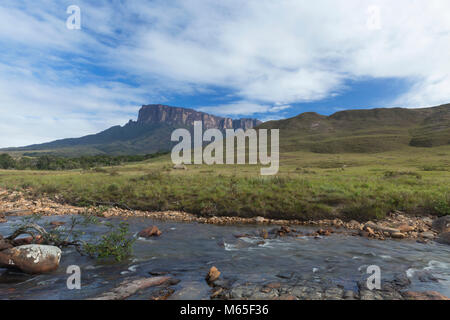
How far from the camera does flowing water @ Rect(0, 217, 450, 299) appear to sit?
30.4ft

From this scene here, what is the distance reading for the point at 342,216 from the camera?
62.7 feet

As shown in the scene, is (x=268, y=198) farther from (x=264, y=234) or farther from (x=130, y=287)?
(x=130, y=287)

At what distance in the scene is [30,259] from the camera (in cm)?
1015

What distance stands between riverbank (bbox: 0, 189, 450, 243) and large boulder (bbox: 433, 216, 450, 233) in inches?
3.9

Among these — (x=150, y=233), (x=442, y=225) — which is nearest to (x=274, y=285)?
(x=150, y=233)

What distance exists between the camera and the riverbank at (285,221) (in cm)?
1599

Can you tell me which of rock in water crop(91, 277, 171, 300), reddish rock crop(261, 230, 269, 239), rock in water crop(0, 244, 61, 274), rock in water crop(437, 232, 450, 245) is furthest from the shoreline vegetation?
rock in water crop(0, 244, 61, 274)

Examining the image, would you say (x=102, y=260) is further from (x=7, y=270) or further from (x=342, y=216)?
(x=342, y=216)

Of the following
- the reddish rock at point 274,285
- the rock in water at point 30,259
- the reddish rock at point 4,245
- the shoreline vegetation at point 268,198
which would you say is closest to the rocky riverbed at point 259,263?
the reddish rock at point 274,285

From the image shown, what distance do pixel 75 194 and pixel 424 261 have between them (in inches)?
1152

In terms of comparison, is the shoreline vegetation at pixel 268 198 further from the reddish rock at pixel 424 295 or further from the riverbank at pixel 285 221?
the reddish rock at pixel 424 295

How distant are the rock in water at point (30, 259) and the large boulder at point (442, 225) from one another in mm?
21788

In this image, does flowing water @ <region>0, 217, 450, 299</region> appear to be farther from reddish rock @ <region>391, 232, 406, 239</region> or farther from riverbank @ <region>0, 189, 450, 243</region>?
riverbank @ <region>0, 189, 450, 243</region>
